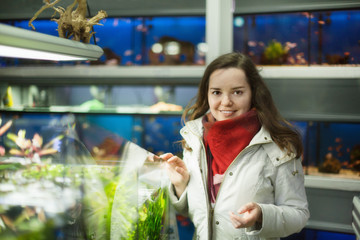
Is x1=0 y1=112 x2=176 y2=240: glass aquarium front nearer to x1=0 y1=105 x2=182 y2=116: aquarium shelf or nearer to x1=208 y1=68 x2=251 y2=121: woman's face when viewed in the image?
x1=208 y1=68 x2=251 y2=121: woman's face

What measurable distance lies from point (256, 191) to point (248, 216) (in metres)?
0.18

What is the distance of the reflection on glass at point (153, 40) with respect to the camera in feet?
8.77

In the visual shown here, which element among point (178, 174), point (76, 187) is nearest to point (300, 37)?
point (178, 174)

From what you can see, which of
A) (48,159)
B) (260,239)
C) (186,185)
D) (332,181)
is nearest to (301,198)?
(260,239)

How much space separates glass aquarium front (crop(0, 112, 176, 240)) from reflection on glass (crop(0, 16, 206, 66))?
150 centimetres

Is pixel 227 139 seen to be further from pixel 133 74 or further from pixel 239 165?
pixel 133 74

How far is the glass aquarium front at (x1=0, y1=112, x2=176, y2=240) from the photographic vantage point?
3.29 ft

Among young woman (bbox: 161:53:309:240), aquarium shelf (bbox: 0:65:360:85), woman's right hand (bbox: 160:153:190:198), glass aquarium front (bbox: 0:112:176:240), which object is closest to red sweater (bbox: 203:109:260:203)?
young woman (bbox: 161:53:309:240)

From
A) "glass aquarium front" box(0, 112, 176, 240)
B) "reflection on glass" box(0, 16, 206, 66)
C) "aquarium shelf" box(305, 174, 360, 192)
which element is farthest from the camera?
"reflection on glass" box(0, 16, 206, 66)

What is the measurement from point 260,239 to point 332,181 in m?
1.01

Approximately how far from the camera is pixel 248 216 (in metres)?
1.36

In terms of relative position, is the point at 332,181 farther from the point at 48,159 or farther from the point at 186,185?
the point at 48,159

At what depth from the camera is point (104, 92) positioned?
2.87 m

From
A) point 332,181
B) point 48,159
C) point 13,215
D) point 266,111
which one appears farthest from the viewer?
point 332,181
